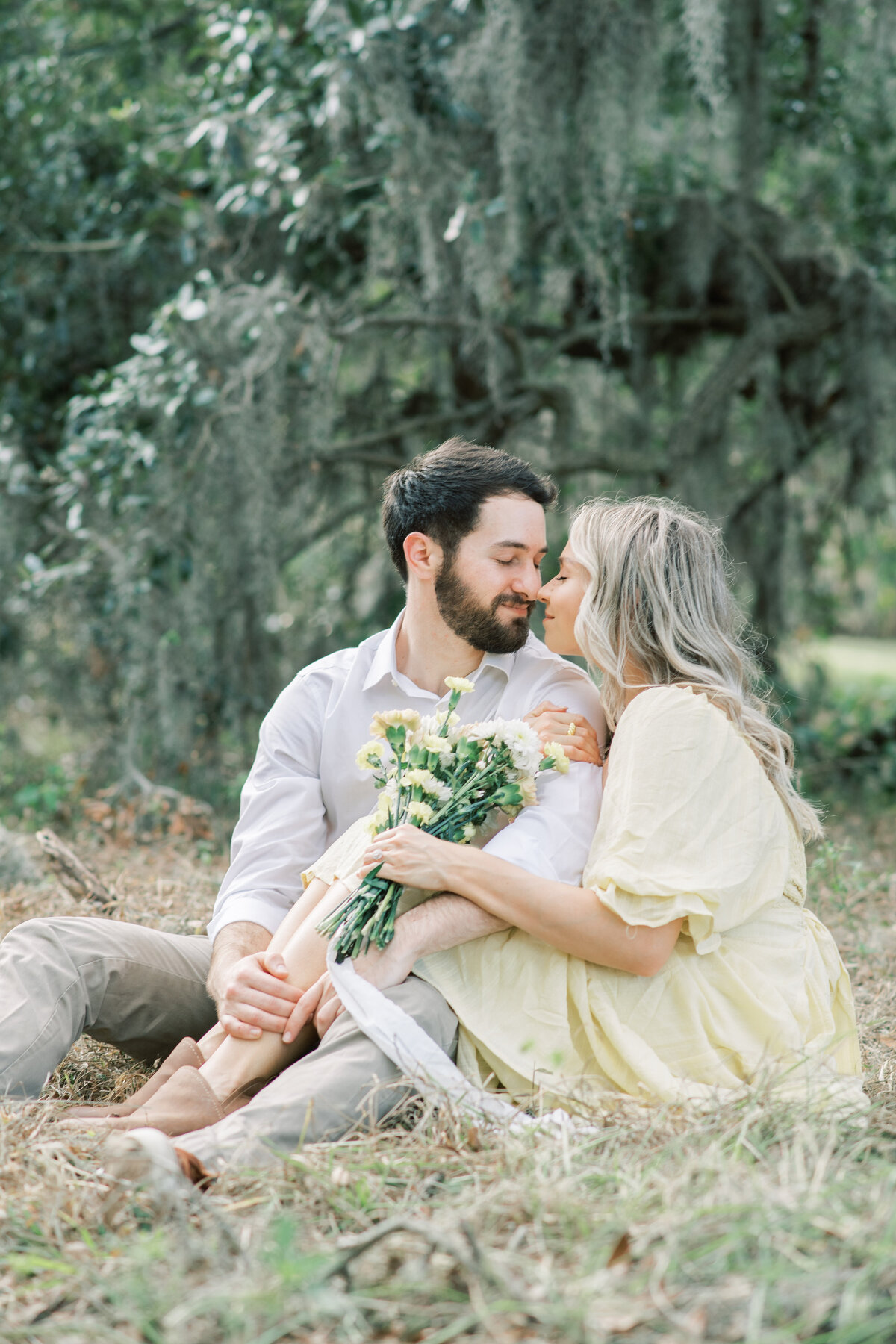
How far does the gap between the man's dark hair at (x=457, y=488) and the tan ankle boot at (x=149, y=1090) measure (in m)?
1.19

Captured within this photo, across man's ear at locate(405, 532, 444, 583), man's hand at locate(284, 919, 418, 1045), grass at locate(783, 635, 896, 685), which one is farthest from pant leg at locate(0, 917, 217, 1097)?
grass at locate(783, 635, 896, 685)

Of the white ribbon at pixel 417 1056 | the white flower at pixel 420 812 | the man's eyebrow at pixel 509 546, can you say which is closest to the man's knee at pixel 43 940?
the white ribbon at pixel 417 1056

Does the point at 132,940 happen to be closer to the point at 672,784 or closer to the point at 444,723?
the point at 444,723

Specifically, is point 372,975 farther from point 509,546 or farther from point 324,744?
point 509,546

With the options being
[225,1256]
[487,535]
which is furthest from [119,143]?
[225,1256]

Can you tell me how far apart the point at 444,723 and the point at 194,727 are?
2.77 m

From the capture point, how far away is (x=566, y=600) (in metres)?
2.34

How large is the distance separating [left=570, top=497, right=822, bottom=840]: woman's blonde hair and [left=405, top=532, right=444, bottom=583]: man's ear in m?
0.49

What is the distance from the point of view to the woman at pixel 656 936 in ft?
6.31

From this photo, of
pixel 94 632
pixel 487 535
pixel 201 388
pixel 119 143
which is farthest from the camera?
pixel 119 143

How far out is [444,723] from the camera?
7.20 ft

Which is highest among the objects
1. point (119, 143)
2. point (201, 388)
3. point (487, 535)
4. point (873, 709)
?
point (119, 143)

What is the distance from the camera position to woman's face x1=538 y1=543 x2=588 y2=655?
233cm

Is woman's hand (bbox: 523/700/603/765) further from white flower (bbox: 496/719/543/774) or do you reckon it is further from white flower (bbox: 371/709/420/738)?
white flower (bbox: 371/709/420/738)
